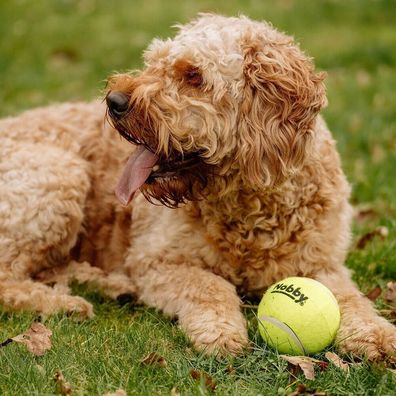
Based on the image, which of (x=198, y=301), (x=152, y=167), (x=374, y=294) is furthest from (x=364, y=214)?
(x=152, y=167)

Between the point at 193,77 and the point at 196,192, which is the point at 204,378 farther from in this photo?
the point at 193,77

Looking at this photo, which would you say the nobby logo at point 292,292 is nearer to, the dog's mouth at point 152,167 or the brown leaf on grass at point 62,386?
the dog's mouth at point 152,167

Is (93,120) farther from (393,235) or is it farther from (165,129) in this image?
(393,235)

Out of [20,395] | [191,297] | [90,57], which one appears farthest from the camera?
[90,57]

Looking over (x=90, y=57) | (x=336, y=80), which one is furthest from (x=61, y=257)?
(x=90, y=57)

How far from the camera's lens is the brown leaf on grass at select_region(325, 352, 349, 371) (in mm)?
3611

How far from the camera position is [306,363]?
3594 mm

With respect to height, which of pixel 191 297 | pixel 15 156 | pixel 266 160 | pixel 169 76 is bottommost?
pixel 191 297

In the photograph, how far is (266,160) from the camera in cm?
404

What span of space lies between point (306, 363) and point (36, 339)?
1.36 m

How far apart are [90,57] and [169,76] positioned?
6971 mm

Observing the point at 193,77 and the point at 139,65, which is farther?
the point at 139,65

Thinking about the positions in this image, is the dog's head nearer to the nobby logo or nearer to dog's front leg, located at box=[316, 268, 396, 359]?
the nobby logo

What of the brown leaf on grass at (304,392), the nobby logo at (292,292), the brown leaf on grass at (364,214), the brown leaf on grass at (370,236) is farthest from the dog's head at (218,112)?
the brown leaf on grass at (364,214)
